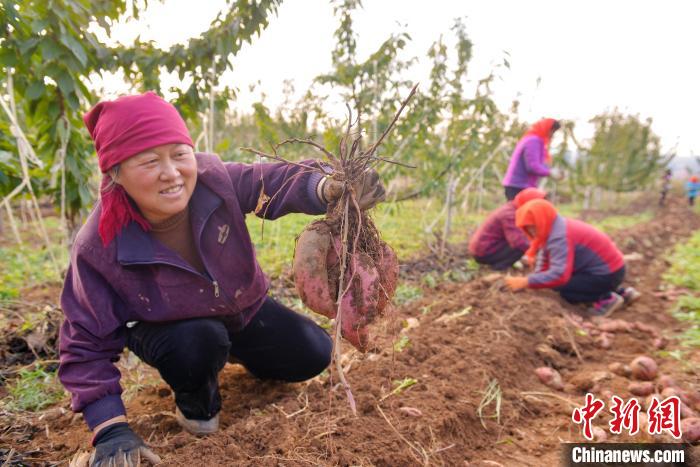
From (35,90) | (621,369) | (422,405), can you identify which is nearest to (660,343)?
(621,369)

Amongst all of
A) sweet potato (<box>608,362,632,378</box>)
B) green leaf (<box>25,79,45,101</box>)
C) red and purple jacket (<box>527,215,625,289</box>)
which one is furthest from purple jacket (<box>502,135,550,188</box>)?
green leaf (<box>25,79,45,101</box>)

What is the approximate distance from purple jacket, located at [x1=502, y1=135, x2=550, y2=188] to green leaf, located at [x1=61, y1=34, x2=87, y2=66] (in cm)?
404

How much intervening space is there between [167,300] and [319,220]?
659mm

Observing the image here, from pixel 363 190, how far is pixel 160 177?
27.3 inches

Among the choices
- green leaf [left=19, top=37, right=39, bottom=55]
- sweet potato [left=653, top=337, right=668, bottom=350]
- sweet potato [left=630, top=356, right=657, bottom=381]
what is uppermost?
green leaf [left=19, top=37, right=39, bottom=55]

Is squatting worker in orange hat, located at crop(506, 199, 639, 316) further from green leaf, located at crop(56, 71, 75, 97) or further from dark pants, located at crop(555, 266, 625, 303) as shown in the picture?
green leaf, located at crop(56, 71, 75, 97)

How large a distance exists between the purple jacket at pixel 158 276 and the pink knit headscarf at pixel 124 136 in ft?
0.17

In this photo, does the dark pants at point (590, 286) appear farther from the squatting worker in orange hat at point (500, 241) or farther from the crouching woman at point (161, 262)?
the crouching woman at point (161, 262)

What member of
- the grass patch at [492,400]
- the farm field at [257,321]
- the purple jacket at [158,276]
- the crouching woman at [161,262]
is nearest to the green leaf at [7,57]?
the farm field at [257,321]

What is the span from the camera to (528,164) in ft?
15.5

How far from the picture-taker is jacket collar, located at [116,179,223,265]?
61.5 inches

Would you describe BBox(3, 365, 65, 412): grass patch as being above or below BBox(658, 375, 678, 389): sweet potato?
below

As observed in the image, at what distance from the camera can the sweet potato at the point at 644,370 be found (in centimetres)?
237

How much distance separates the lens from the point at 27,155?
8.79ft
